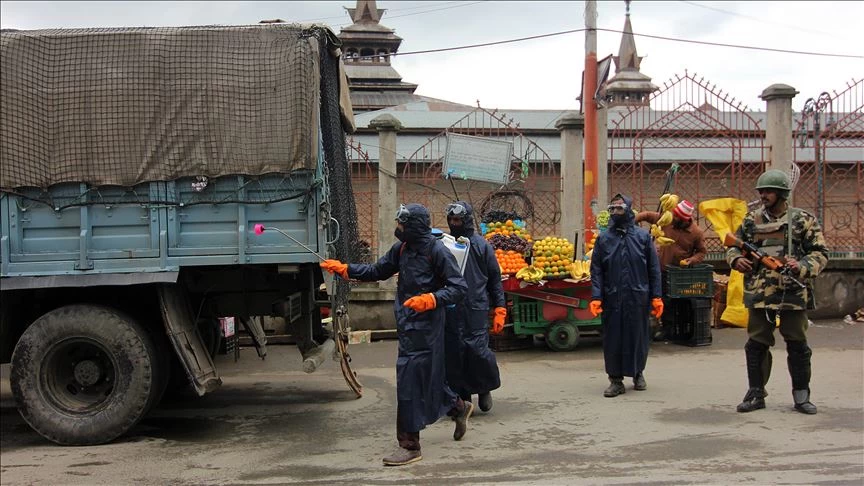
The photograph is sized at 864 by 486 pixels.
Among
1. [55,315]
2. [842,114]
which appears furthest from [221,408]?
[842,114]

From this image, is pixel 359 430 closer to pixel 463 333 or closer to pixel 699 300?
pixel 463 333

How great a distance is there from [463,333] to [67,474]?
9.90ft

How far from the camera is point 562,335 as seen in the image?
9.00m

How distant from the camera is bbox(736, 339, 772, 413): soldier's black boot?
603 centimetres

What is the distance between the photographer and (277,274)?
19.6 ft

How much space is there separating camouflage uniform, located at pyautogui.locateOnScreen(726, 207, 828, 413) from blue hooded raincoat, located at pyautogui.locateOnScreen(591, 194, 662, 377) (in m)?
0.92

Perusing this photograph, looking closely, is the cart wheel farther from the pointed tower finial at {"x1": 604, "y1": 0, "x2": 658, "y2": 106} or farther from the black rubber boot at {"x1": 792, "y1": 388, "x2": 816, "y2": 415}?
the pointed tower finial at {"x1": 604, "y1": 0, "x2": 658, "y2": 106}

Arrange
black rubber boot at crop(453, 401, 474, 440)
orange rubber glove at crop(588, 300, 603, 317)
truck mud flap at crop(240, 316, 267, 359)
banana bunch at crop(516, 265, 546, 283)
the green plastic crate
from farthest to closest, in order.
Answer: the green plastic crate → banana bunch at crop(516, 265, 546, 283) → truck mud flap at crop(240, 316, 267, 359) → orange rubber glove at crop(588, 300, 603, 317) → black rubber boot at crop(453, 401, 474, 440)

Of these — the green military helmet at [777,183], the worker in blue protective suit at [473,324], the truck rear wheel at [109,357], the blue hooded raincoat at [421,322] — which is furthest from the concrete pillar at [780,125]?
the truck rear wheel at [109,357]

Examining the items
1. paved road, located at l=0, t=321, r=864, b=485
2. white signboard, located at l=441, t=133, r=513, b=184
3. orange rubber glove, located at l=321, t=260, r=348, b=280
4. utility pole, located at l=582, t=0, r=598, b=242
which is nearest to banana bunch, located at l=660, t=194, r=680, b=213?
utility pole, located at l=582, t=0, r=598, b=242

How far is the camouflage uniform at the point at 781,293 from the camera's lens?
584 cm

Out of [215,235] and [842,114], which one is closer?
[215,235]

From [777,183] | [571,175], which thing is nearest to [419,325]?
[777,183]

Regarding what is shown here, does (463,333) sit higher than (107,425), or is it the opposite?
(463,333)
